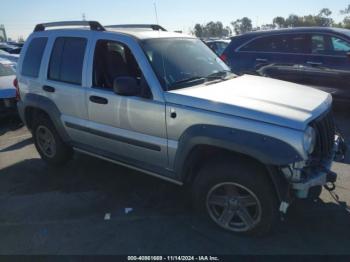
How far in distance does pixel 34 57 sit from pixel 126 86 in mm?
2142

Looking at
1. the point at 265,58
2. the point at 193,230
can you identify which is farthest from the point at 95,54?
the point at 265,58

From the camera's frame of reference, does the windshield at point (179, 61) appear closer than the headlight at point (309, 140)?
No

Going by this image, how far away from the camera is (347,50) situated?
691cm

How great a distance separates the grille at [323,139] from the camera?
10.3 feet

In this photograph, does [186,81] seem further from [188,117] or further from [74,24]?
[74,24]

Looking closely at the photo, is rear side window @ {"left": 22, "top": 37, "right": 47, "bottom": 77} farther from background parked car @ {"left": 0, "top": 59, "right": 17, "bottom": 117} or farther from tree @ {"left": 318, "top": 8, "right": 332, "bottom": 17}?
tree @ {"left": 318, "top": 8, "right": 332, "bottom": 17}

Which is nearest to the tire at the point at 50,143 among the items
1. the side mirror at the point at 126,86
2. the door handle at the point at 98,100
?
the door handle at the point at 98,100

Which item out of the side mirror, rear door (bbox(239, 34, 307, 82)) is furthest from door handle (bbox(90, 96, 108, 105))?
rear door (bbox(239, 34, 307, 82))

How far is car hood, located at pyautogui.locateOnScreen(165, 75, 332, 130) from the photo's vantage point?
2.93 metres

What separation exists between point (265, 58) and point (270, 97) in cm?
467

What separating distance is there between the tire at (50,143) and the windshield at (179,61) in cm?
208

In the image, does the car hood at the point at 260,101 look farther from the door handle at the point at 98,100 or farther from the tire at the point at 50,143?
the tire at the point at 50,143

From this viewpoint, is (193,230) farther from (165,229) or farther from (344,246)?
(344,246)

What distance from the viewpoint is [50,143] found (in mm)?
5188
